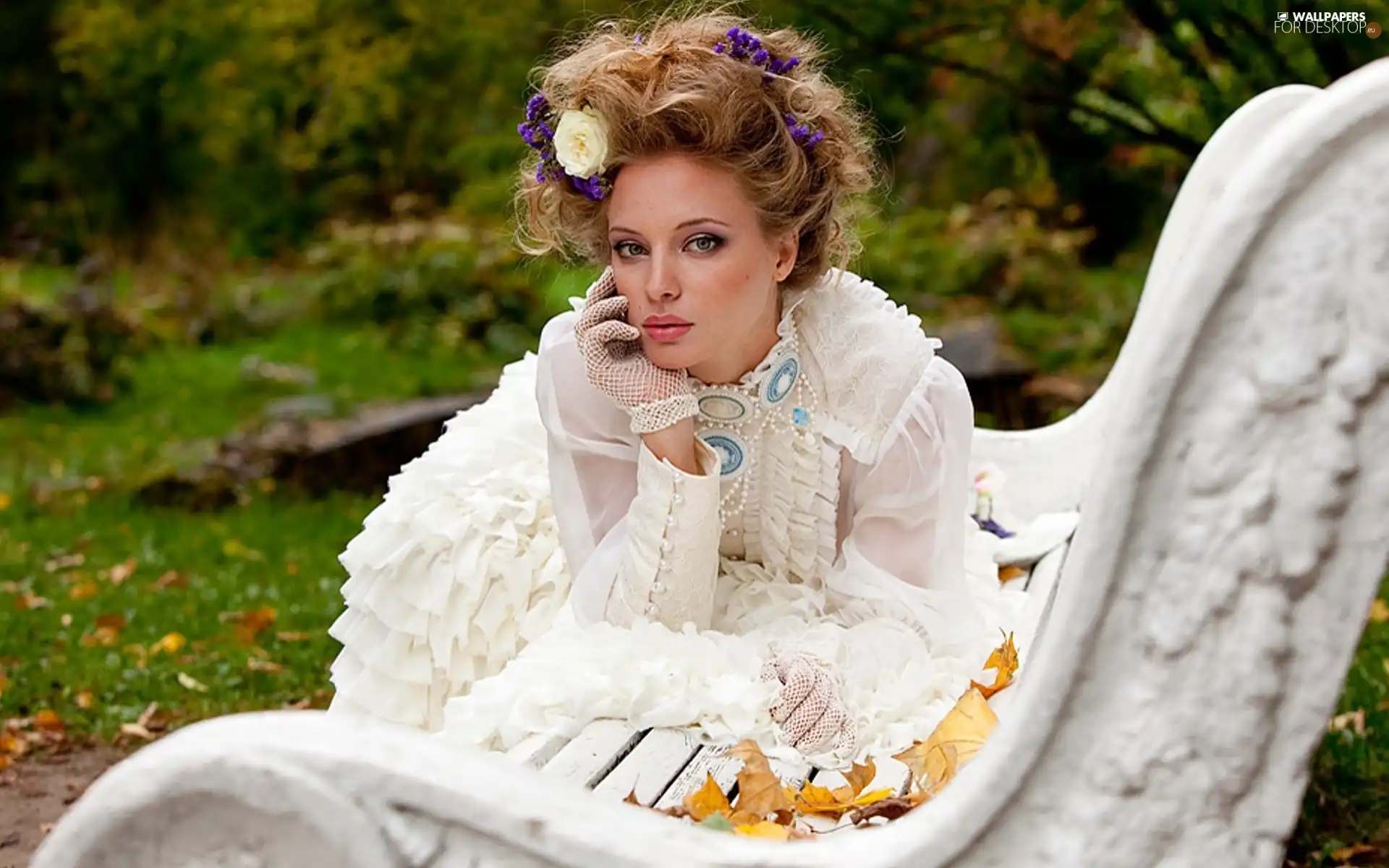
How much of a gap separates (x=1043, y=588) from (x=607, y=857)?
2021 millimetres

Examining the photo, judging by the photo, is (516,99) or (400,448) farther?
(516,99)

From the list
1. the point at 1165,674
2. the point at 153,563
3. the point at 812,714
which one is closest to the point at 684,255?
the point at 812,714

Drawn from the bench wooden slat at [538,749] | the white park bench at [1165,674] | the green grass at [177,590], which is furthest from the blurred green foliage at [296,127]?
the white park bench at [1165,674]

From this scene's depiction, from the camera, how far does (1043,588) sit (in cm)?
315

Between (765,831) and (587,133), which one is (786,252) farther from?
(765,831)

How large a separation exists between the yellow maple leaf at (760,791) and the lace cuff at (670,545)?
2.29 feet

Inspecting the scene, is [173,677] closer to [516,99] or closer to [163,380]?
[163,380]

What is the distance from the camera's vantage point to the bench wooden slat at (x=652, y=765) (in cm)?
197

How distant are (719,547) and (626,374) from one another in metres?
0.45

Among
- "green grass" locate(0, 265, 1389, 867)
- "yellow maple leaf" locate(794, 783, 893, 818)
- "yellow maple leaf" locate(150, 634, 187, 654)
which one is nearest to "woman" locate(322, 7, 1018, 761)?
"yellow maple leaf" locate(794, 783, 893, 818)

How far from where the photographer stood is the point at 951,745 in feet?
6.94

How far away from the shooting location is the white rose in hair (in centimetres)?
263

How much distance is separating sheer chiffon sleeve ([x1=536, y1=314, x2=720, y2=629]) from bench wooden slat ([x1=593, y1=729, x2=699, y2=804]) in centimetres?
50

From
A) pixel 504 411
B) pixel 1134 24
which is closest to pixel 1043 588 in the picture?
pixel 504 411
